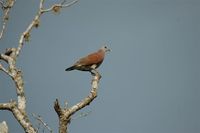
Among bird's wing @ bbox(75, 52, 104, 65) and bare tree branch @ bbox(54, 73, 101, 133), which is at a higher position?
bird's wing @ bbox(75, 52, 104, 65)

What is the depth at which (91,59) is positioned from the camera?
1653 cm

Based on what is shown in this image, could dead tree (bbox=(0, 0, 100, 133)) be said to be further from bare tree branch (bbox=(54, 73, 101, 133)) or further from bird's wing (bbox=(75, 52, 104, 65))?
bird's wing (bbox=(75, 52, 104, 65))

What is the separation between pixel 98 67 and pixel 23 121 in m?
6.06

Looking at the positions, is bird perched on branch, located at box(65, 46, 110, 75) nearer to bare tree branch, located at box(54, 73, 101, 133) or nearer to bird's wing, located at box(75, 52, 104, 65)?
bird's wing, located at box(75, 52, 104, 65)

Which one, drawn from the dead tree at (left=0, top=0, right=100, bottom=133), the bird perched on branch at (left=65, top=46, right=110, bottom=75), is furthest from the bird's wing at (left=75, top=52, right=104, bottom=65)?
the dead tree at (left=0, top=0, right=100, bottom=133)

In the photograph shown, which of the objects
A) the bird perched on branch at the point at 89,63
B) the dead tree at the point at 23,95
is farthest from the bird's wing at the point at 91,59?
the dead tree at the point at 23,95

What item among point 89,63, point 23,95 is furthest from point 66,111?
point 89,63

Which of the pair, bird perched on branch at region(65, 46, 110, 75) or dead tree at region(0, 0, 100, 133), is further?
bird perched on branch at region(65, 46, 110, 75)

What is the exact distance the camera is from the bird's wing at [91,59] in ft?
53.7

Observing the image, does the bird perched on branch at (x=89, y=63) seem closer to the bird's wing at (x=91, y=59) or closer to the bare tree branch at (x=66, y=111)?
the bird's wing at (x=91, y=59)

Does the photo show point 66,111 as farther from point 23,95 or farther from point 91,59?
point 91,59

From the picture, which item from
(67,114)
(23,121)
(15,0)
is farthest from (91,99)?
(15,0)

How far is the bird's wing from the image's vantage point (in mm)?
16375

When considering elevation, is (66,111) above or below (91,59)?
below
